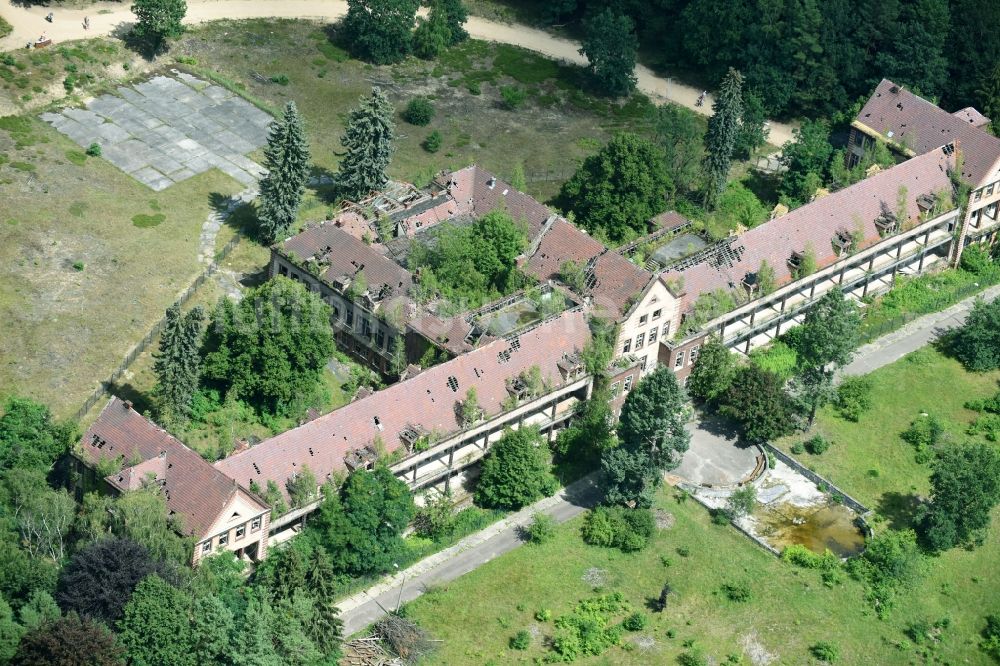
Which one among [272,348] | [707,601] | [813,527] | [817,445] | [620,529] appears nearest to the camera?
[707,601]

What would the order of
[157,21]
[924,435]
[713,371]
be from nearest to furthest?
[713,371], [924,435], [157,21]

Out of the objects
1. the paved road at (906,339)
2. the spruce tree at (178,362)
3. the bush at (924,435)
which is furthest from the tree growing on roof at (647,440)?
the spruce tree at (178,362)

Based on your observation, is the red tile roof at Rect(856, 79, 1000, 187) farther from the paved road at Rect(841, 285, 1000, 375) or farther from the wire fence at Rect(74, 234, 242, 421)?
the wire fence at Rect(74, 234, 242, 421)

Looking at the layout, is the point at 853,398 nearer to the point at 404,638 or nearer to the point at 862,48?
the point at 404,638

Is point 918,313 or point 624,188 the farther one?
point 624,188

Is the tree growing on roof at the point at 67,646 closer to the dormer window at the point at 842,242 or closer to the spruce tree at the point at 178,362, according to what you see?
the spruce tree at the point at 178,362

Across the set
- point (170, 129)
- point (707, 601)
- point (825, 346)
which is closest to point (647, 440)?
point (707, 601)

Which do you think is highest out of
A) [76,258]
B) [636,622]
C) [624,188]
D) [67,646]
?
[624,188]
